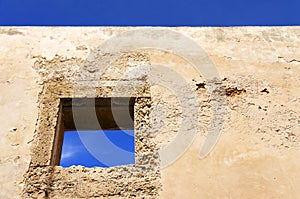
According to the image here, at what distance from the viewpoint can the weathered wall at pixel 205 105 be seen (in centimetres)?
304

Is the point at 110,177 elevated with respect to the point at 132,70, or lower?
lower

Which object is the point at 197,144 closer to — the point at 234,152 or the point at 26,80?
the point at 234,152

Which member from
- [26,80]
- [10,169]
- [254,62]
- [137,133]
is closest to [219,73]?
[254,62]

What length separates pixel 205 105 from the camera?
3.54 metres

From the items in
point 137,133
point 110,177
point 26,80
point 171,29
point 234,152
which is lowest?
point 110,177

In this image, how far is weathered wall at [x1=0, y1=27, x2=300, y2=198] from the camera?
9.98 ft

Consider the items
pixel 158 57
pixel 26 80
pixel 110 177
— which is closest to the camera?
pixel 110 177

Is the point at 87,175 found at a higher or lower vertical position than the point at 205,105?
lower

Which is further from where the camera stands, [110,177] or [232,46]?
[232,46]

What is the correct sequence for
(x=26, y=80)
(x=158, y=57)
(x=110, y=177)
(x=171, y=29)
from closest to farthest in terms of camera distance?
1. (x=110, y=177)
2. (x=26, y=80)
3. (x=158, y=57)
4. (x=171, y=29)

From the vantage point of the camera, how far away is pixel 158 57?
12.9 feet

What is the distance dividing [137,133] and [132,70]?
756 millimetres

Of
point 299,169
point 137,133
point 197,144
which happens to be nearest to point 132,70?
point 137,133

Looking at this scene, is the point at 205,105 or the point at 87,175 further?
the point at 205,105
